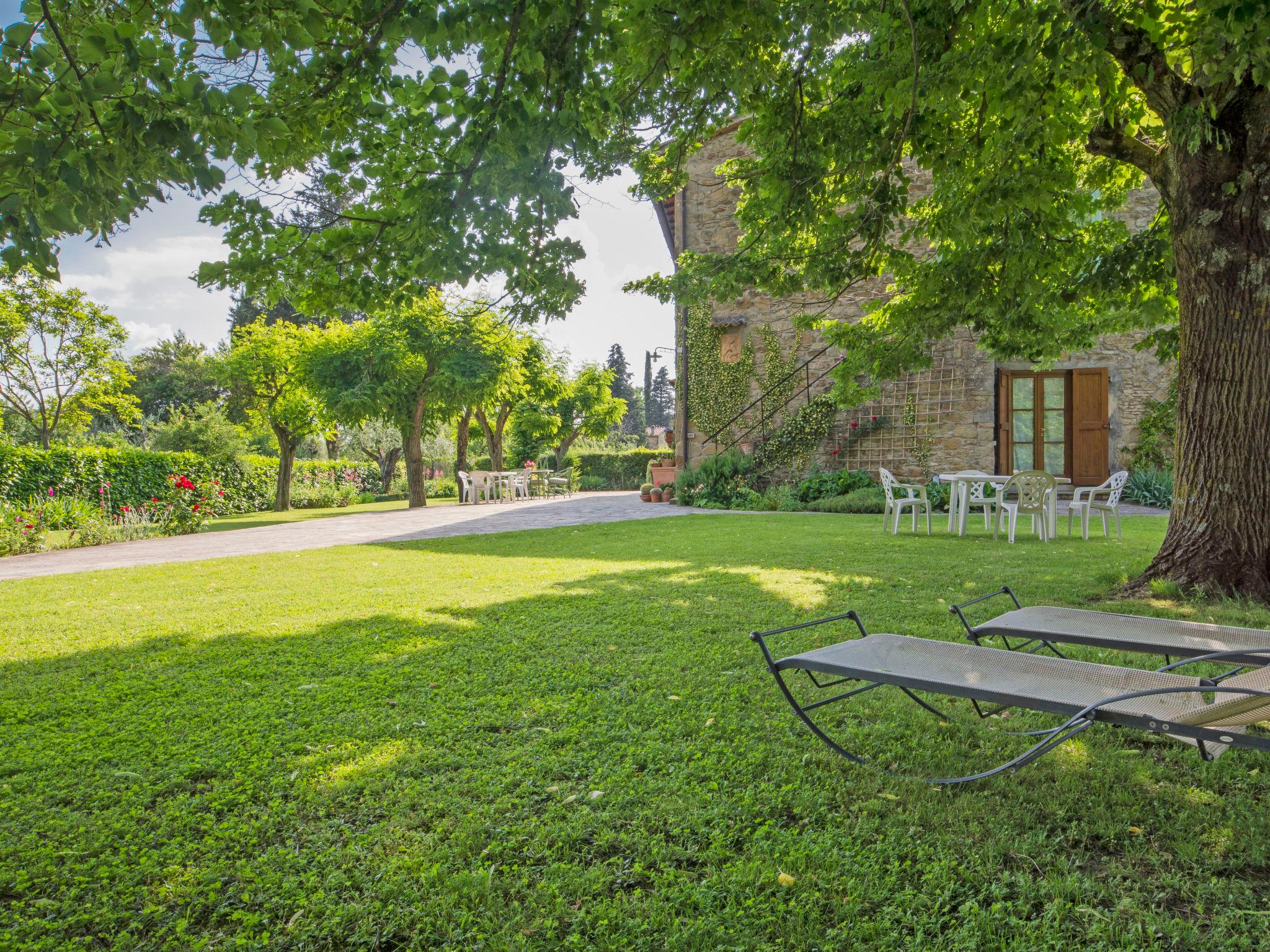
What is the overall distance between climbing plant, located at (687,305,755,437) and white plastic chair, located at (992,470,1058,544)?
7941mm

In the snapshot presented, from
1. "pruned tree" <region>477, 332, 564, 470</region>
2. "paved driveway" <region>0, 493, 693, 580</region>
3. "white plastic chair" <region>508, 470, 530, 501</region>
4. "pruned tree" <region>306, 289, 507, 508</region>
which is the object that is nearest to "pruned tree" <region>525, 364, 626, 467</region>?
"pruned tree" <region>477, 332, 564, 470</region>

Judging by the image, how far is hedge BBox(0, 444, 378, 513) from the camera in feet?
36.2

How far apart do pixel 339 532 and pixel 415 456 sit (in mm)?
6925

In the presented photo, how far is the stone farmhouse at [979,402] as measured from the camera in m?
13.8

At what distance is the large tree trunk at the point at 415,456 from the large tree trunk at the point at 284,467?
3114 mm

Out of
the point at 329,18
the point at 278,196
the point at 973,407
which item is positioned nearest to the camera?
the point at 329,18

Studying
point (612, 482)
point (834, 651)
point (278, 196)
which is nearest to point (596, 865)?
point (834, 651)

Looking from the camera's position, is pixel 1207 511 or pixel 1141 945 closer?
pixel 1141 945

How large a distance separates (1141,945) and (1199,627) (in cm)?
172

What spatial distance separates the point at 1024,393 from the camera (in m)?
14.4

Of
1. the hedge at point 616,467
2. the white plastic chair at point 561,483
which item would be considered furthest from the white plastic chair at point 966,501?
the hedge at point 616,467

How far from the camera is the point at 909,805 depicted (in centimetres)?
220

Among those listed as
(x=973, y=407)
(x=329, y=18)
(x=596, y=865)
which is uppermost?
(x=329, y=18)

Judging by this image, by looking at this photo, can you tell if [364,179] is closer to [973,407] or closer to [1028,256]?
[1028,256]
